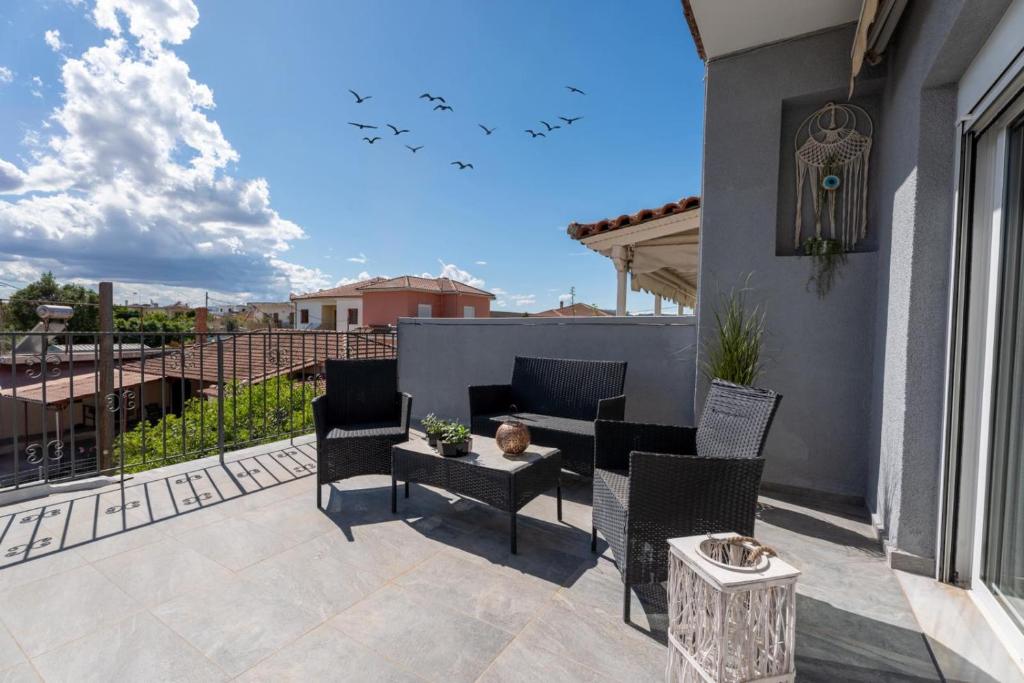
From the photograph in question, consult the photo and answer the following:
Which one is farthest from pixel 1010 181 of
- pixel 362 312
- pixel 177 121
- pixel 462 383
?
pixel 362 312

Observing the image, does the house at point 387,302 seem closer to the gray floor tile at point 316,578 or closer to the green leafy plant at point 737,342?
the green leafy plant at point 737,342

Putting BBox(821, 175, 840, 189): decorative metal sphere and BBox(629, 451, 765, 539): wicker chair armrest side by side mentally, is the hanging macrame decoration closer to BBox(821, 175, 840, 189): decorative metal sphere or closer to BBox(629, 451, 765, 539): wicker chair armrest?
BBox(821, 175, 840, 189): decorative metal sphere

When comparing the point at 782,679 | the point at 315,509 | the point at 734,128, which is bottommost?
the point at 315,509

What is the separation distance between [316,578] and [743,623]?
190 cm

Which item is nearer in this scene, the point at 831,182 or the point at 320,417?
the point at 320,417

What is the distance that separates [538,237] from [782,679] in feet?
54.3

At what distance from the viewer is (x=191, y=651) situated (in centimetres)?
165

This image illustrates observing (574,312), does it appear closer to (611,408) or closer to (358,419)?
(611,408)

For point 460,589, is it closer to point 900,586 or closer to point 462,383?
point 900,586

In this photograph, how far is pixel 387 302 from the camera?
24312 millimetres

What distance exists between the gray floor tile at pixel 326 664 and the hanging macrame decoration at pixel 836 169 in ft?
12.7

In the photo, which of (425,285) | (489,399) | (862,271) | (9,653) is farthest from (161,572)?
(425,285)

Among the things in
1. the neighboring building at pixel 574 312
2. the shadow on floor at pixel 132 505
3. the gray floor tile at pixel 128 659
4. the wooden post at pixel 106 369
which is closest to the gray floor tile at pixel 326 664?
the gray floor tile at pixel 128 659

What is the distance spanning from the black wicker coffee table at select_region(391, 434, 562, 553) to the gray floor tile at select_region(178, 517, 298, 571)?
75 centimetres
